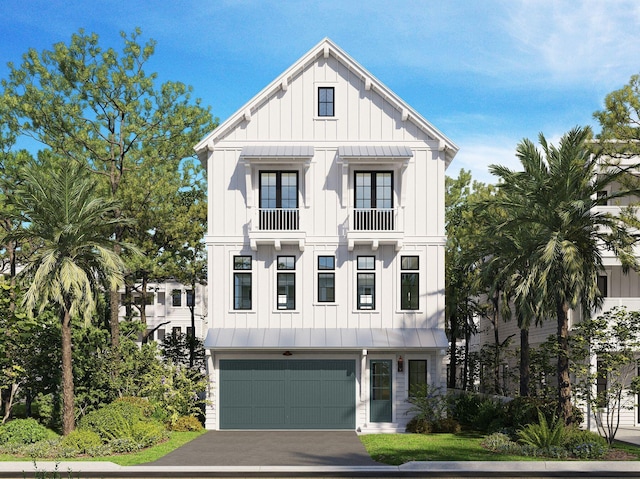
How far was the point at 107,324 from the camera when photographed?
34.9 m

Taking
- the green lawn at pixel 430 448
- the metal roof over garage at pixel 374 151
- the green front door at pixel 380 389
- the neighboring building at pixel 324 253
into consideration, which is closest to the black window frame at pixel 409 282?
the neighboring building at pixel 324 253

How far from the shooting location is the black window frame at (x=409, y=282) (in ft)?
99.1

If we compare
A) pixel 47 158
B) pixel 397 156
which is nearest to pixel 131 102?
pixel 47 158

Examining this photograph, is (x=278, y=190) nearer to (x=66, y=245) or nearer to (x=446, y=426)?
(x=66, y=245)

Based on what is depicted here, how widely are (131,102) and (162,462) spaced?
18876 millimetres

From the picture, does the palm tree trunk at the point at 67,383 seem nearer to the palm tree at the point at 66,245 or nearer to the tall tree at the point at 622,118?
the palm tree at the point at 66,245

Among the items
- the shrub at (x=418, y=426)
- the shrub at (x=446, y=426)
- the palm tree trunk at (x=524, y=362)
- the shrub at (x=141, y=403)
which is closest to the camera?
the shrub at (x=141, y=403)

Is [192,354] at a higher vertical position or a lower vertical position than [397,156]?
lower

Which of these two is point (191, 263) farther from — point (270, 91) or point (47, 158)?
point (270, 91)

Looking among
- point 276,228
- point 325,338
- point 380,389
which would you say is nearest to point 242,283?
point 276,228

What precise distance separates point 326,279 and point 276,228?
9.14ft

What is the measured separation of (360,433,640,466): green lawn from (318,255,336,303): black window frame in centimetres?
552

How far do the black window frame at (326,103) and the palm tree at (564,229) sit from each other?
8.90 m

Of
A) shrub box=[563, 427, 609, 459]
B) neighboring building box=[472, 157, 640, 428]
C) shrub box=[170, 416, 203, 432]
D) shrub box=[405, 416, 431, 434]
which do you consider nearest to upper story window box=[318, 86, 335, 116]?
neighboring building box=[472, 157, 640, 428]
